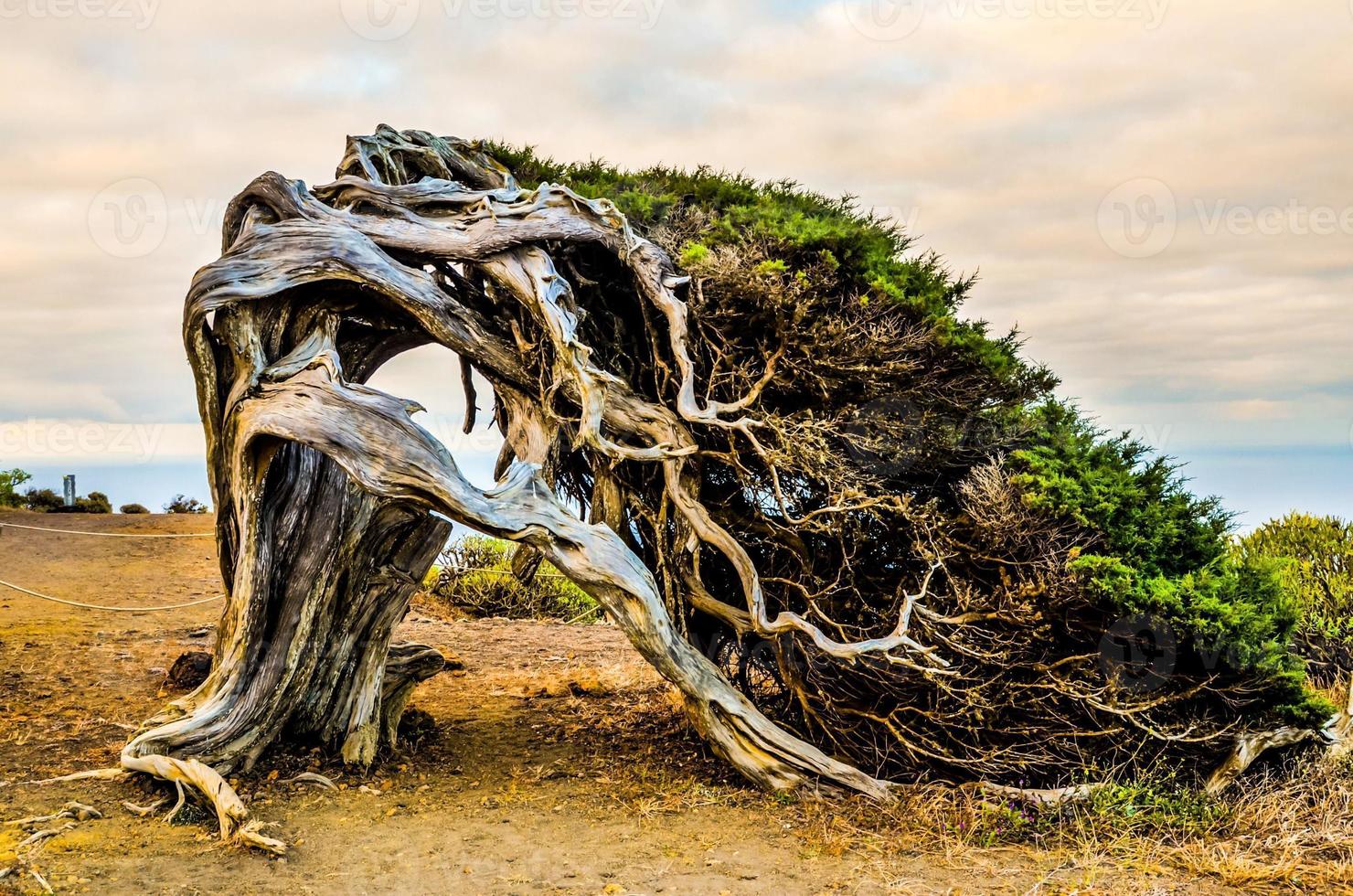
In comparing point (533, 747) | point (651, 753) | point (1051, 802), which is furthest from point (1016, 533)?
point (533, 747)

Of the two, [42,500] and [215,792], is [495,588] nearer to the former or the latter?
[215,792]

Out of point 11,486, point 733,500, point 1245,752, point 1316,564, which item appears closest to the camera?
point 1245,752

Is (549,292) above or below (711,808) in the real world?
above

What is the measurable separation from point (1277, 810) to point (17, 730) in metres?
8.93

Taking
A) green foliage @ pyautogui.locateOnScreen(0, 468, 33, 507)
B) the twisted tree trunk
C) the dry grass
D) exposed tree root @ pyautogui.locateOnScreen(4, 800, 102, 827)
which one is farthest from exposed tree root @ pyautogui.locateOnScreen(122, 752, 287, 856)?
green foliage @ pyautogui.locateOnScreen(0, 468, 33, 507)

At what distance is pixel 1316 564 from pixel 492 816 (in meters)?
8.42

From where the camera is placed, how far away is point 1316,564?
1070 cm

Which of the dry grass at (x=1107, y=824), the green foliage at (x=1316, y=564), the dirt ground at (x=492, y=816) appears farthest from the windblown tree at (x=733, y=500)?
the green foliage at (x=1316, y=564)

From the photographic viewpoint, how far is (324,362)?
23.3 ft

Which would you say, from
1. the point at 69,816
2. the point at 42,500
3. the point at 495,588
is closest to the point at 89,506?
the point at 42,500

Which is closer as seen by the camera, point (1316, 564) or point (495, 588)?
point (1316, 564)

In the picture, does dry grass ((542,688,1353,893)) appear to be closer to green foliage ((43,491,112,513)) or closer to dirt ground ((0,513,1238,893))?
dirt ground ((0,513,1238,893))

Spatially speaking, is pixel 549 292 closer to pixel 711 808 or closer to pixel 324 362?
pixel 324 362

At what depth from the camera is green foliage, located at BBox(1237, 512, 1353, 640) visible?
1008cm
